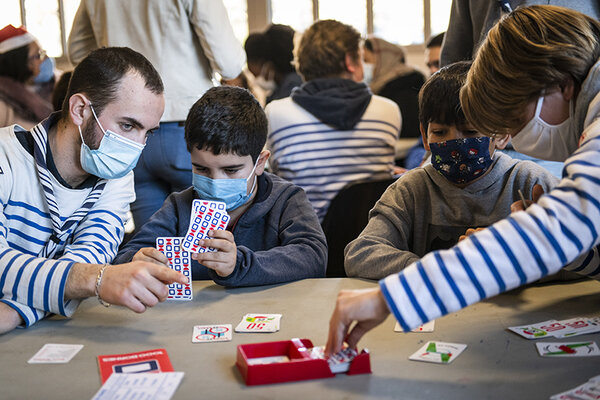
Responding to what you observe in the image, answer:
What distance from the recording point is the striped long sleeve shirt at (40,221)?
1644 millimetres

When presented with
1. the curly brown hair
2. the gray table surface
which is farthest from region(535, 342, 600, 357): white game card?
the curly brown hair

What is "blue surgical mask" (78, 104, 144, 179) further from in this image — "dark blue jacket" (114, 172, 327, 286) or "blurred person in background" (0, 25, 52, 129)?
"blurred person in background" (0, 25, 52, 129)

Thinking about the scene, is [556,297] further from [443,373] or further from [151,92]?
[151,92]

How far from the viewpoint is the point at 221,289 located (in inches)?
73.0

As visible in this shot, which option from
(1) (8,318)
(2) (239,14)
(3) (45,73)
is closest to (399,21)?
(2) (239,14)

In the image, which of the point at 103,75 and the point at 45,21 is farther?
the point at 45,21

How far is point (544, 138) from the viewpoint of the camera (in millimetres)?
1441

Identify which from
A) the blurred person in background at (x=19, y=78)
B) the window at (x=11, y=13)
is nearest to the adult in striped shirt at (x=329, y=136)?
the blurred person in background at (x=19, y=78)

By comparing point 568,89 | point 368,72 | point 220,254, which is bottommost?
point 368,72

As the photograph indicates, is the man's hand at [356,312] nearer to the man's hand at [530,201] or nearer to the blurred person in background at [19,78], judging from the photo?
the man's hand at [530,201]

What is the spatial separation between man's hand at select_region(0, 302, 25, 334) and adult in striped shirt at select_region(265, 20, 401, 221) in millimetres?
1743

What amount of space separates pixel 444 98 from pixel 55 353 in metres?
1.32

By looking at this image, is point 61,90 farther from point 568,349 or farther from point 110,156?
point 568,349

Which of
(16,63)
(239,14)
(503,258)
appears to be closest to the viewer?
(503,258)
